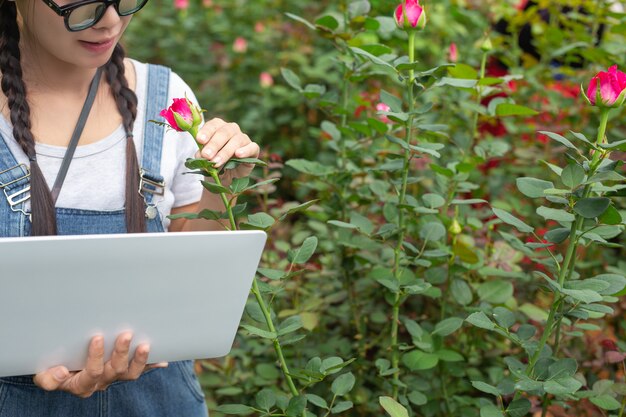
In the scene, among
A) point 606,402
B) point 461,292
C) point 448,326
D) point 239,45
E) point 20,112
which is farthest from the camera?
point 239,45

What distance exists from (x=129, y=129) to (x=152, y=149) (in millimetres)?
53

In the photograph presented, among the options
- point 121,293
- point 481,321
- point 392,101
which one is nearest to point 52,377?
point 121,293

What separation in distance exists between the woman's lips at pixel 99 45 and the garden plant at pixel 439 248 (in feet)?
0.81

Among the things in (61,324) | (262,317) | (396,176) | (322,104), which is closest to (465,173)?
(396,176)

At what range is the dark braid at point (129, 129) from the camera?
4.17 ft

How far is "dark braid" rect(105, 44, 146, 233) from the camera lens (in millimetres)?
1271

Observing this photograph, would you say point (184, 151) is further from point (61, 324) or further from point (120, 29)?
point (61, 324)

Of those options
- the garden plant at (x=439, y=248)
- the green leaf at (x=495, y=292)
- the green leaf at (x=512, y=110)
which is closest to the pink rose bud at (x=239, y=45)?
the garden plant at (x=439, y=248)

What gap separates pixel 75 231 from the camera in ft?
4.09

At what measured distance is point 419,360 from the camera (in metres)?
1.51

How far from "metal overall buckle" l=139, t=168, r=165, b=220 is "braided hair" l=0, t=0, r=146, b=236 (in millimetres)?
11

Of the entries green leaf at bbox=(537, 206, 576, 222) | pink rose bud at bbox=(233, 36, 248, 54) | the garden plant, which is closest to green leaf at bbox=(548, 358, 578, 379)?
the garden plant

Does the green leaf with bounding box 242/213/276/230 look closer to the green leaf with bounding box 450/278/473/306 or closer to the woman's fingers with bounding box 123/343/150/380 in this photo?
the woman's fingers with bounding box 123/343/150/380

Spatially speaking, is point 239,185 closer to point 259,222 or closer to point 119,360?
point 259,222
